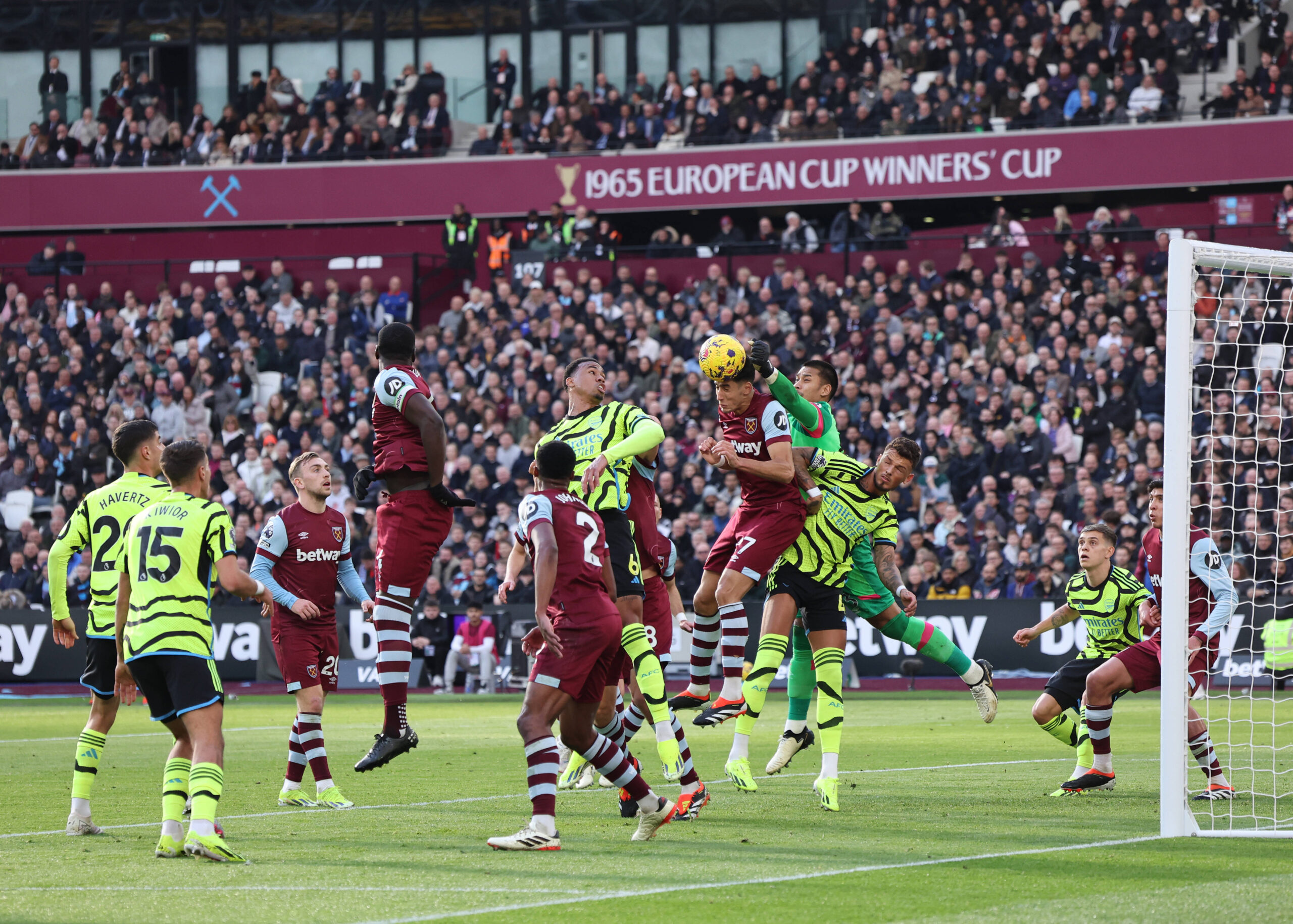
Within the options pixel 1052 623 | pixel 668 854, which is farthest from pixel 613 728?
pixel 1052 623

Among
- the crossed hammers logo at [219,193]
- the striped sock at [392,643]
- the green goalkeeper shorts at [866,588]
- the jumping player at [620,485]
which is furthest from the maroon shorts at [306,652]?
the crossed hammers logo at [219,193]

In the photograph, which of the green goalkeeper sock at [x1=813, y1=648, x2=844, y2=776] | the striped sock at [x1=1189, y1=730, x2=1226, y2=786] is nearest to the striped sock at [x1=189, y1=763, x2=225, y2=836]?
the green goalkeeper sock at [x1=813, y1=648, x2=844, y2=776]

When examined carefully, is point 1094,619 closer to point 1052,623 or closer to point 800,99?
point 1052,623

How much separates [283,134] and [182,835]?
30.6 meters

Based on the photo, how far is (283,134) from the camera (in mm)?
37156

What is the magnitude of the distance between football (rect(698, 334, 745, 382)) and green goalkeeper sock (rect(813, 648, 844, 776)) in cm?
194

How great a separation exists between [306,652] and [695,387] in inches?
660

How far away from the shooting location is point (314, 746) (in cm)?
1087

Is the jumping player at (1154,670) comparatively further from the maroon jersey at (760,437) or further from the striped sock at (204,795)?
the striped sock at (204,795)

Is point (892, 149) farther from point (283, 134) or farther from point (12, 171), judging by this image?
point (12, 171)

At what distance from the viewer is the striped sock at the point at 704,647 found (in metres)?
11.4

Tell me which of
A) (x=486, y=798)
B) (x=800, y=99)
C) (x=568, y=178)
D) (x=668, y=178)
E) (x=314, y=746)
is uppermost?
(x=800, y=99)

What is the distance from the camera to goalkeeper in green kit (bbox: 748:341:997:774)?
1087 centimetres

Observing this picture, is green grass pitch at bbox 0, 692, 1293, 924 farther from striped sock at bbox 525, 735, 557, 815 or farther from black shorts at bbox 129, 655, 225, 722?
black shorts at bbox 129, 655, 225, 722
